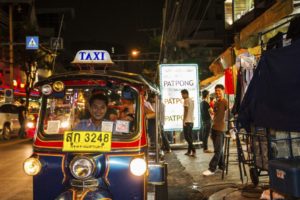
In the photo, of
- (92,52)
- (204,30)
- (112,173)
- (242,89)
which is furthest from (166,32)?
(204,30)

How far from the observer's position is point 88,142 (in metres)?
4.77

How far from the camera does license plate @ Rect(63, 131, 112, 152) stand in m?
4.76

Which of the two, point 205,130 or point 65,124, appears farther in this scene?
point 205,130

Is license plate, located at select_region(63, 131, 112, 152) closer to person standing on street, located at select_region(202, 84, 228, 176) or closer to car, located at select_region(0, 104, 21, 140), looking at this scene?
person standing on street, located at select_region(202, 84, 228, 176)

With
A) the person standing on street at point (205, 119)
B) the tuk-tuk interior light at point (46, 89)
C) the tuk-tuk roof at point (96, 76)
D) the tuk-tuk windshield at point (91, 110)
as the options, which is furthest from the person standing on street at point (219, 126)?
the tuk-tuk interior light at point (46, 89)

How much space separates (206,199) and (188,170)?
2.95m

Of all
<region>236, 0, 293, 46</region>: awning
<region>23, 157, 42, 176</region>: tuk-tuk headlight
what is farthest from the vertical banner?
<region>23, 157, 42, 176</region>: tuk-tuk headlight

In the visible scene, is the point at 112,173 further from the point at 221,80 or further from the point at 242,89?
the point at 221,80

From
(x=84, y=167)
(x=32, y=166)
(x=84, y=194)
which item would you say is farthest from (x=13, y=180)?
(x=84, y=194)

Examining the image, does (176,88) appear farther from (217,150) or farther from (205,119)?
(217,150)

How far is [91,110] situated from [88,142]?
709 millimetres

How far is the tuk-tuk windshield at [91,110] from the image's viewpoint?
5137 millimetres

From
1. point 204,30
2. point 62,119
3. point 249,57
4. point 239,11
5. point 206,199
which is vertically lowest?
point 206,199

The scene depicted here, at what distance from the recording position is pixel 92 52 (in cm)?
602
